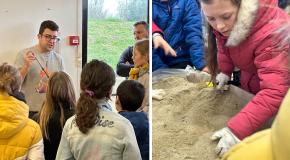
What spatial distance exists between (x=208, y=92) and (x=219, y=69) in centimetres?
9

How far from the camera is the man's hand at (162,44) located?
1351mm

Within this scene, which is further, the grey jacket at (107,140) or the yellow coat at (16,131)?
the yellow coat at (16,131)

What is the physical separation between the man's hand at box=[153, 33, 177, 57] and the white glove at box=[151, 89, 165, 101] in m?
0.14

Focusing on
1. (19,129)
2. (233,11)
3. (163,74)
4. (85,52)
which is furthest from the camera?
(85,52)

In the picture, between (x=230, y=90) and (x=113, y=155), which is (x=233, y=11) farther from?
(x=113, y=155)

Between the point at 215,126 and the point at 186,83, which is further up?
the point at 186,83

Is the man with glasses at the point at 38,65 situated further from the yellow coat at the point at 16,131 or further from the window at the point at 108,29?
the yellow coat at the point at 16,131

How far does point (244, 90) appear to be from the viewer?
1.21 metres

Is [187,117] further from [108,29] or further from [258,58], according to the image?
[108,29]

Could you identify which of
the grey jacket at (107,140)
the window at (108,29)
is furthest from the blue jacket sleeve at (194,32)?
the window at (108,29)

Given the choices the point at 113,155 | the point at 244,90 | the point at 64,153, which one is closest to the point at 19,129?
the point at 64,153

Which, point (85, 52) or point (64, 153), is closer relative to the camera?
point (64, 153)

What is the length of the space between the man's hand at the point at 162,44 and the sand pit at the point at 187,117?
0.30ft

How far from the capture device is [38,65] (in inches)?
101
